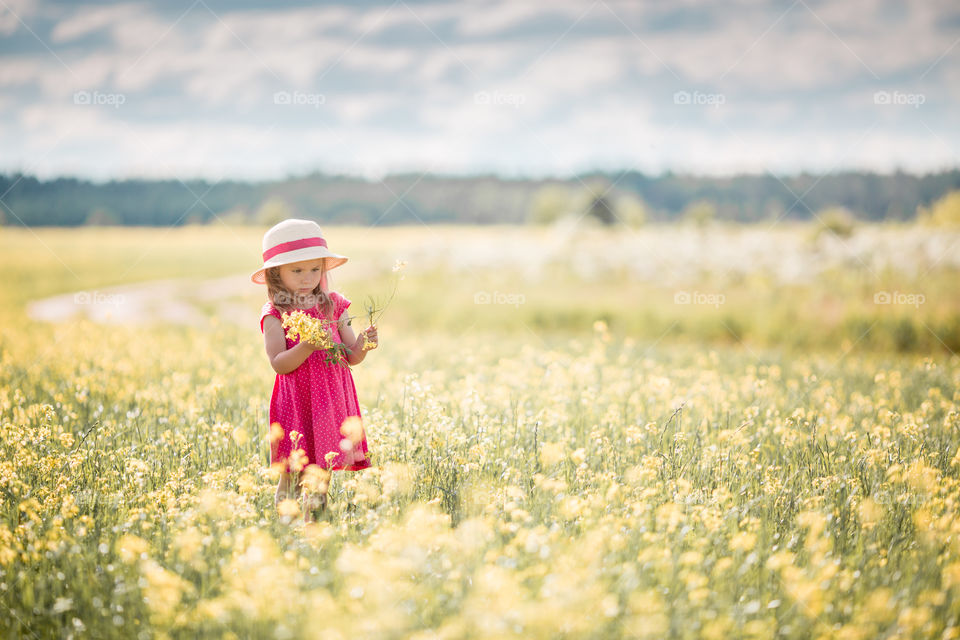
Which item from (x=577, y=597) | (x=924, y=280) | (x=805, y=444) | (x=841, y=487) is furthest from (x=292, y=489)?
(x=924, y=280)

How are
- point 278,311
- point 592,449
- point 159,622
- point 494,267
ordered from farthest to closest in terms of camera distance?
point 494,267 < point 592,449 < point 278,311 < point 159,622

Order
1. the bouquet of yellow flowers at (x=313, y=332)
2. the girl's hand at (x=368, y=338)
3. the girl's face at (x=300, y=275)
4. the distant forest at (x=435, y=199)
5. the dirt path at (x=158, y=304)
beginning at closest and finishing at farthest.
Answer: the bouquet of yellow flowers at (x=313, y=332) → the girl's hand at (x=368, y=338) → the girl's face at (x=300, y=275) → the dirt path at (x=158, y=304) → the distant forest at (x=435, y=199)

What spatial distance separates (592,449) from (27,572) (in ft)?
12.0

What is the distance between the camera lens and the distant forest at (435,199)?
206 feet

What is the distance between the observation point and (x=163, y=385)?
6.72m

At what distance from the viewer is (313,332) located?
3756mm

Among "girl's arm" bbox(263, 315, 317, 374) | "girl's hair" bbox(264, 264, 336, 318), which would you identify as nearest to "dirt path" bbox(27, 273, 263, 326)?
"girl's hair" bbox(264, 264, 336, 318)

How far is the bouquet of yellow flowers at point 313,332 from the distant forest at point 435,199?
41.0 m

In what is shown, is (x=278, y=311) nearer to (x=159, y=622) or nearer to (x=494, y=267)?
(x=159, y=622)

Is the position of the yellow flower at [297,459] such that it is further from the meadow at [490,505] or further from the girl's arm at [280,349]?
the girl's arm at [280,349]

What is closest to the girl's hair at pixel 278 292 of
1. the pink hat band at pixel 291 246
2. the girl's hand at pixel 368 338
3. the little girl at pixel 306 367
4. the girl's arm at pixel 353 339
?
the little girl at pixel 306 367

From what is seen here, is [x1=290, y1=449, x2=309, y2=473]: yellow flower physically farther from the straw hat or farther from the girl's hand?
the straw hat

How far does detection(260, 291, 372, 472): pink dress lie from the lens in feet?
13.3

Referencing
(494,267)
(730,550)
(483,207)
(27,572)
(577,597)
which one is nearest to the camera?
(577,597)
